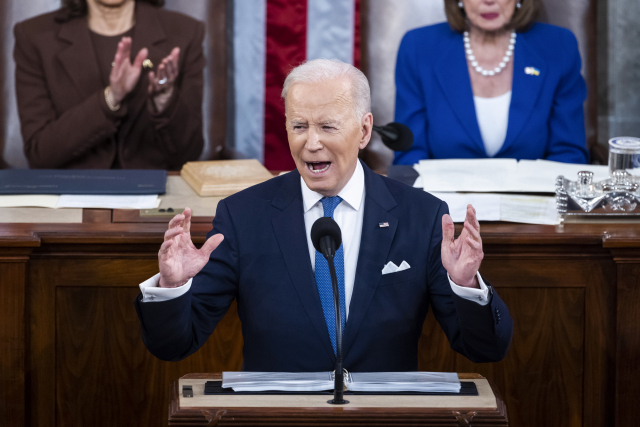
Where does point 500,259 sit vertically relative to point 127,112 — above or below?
below

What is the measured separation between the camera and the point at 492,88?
296 centimetres

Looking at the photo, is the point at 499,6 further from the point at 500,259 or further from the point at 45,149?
the point at 45,149

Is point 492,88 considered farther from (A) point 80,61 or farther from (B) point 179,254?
(B) point 179,254

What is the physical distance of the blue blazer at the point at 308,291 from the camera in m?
1.63

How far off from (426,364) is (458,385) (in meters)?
0.71

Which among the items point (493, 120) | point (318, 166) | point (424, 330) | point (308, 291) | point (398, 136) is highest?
point (493, 120)

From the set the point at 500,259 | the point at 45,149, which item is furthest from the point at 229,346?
the point at 45,149

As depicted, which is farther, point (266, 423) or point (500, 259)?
point (500, 259)

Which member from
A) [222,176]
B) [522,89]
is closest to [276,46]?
[522,89]

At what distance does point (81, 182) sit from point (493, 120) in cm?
145

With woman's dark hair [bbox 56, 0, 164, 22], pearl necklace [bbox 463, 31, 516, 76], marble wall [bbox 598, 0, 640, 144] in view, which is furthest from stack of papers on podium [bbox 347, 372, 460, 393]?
marble wall [bbox 598, 0, 640, 144]

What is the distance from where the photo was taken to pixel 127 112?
3135 mm

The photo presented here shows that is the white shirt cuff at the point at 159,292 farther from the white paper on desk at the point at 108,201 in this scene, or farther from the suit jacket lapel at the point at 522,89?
the suit jacket lapel at the point at 522,89

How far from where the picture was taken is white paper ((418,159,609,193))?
2.19 meters
